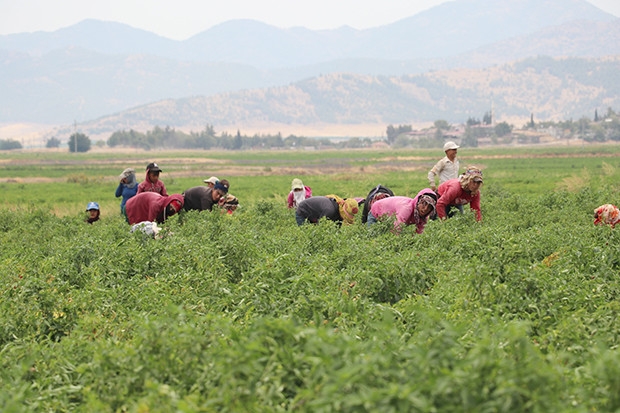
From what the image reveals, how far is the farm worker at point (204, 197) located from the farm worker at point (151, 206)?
0.23m

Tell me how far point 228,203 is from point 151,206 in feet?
5.18

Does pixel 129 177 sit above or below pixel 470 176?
below

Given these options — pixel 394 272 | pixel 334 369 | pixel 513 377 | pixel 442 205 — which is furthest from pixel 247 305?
pixel 442 205

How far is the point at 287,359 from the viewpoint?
4746mm

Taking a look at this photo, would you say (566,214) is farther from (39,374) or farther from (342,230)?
(39,374)

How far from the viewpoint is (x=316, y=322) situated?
572cm

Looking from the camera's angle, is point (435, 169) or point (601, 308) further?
point (435, 169)

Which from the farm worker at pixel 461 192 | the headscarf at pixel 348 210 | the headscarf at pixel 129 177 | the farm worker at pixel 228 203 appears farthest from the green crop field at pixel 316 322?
the headscarf at pixel 129 177

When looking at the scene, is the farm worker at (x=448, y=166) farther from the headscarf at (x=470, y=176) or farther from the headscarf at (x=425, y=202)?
the headscarf at (x=425, y=202)

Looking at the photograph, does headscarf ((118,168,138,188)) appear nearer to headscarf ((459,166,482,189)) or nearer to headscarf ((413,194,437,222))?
headscarf ((413,194,437,222))

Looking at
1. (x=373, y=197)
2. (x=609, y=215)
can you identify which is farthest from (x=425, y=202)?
(x=609, y=215)

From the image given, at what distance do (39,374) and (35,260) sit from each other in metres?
4.80

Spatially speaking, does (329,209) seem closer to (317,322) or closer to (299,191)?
(299,191)

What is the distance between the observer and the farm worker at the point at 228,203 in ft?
47.5
